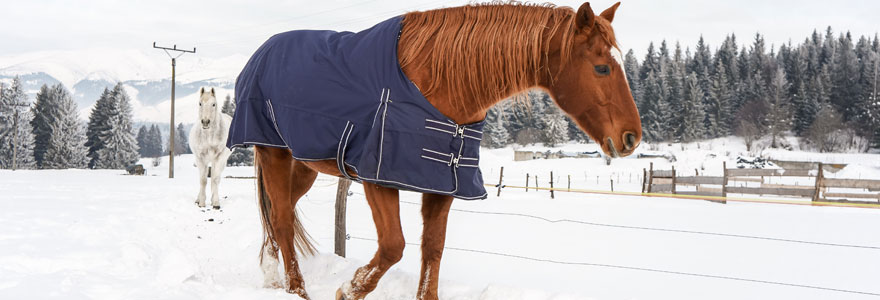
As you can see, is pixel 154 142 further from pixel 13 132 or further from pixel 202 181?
pixel 202 181

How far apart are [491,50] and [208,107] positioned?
23.6ft

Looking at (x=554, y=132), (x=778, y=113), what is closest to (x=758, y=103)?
(x=778, y=113)

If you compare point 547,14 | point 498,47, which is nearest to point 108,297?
point 498,47

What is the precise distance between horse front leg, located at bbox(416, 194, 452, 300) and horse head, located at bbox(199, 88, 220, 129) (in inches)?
260

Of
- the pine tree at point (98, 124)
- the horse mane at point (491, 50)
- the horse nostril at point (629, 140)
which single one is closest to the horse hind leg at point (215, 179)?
the horse mane at point (491, 50)

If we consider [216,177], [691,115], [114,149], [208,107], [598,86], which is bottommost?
[114,149]

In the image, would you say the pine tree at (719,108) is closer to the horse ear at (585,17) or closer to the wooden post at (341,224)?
the wooden post at (341,224)

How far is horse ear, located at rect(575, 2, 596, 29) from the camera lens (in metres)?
2.36

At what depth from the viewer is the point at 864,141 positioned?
5772 cm

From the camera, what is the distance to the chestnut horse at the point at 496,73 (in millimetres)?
2371

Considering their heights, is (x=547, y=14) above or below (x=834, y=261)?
above

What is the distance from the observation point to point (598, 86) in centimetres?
237

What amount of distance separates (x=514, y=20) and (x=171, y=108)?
2274 centimetres

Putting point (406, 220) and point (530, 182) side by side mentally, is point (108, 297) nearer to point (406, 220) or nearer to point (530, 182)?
point (406, 220)
